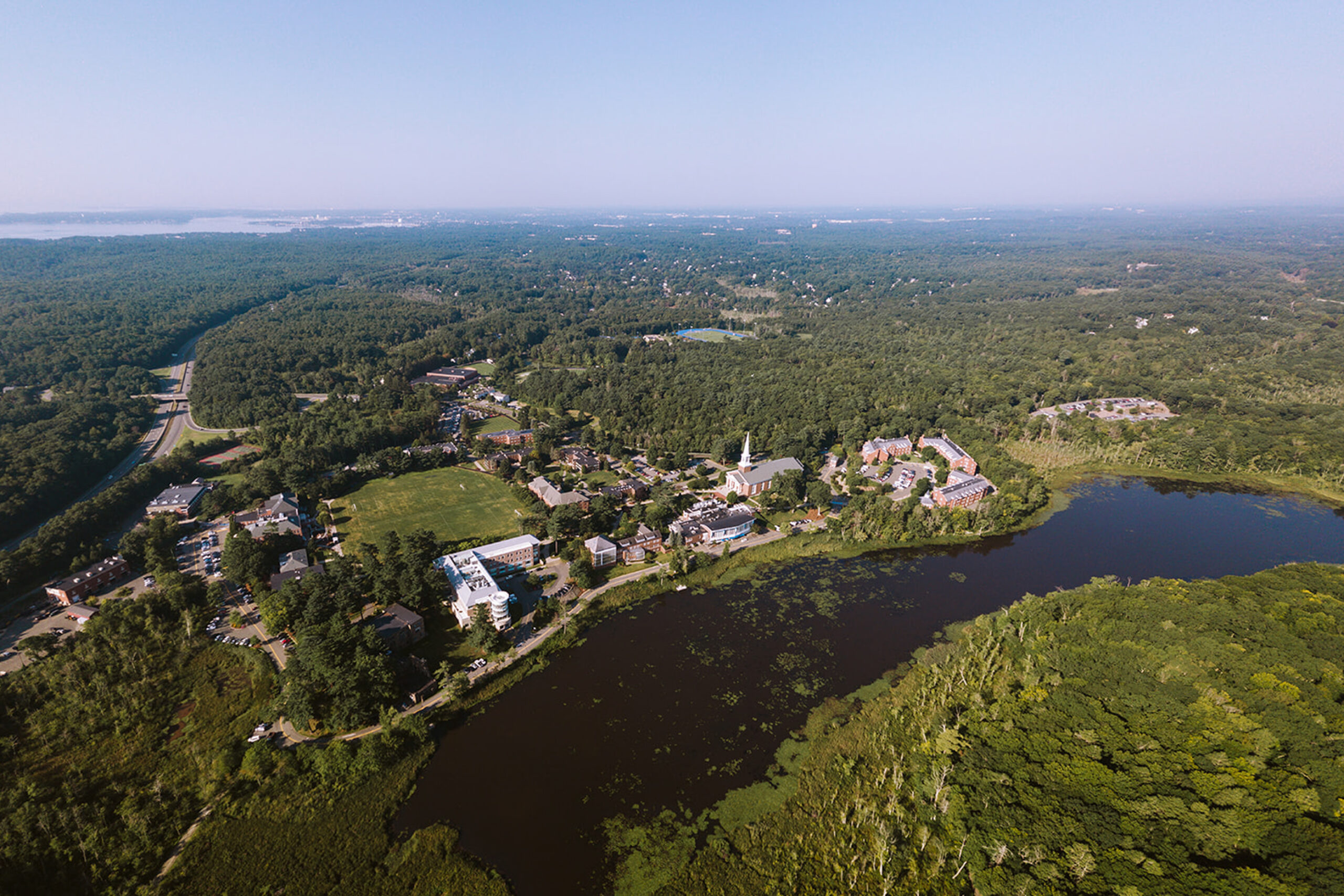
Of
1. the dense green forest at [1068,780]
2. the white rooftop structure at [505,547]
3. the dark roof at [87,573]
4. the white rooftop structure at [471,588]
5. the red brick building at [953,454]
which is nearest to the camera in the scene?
the dense green forest at [1068,780]

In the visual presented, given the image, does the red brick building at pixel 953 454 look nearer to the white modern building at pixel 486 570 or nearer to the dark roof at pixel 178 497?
the white modern building at pixel 486 570

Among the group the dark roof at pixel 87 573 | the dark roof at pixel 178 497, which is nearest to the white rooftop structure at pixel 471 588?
the dark roof at pixel 87 573

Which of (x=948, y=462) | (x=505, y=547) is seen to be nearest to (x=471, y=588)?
(x=505, y=547)

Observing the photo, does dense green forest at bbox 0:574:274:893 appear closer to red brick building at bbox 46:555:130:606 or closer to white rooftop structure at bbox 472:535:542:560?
red brick building at bbox 46:555:130:606

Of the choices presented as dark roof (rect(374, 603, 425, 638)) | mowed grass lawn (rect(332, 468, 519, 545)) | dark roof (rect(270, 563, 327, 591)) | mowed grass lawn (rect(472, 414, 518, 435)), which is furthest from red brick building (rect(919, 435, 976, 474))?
dark roof (rect(270, 563, 327, 591))

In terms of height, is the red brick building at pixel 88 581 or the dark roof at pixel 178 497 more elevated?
the dark roof at pixel 178 497

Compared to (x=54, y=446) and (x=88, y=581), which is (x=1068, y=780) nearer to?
(x=88, y=581)

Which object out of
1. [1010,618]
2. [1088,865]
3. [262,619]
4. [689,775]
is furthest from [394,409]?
[1088,865]
